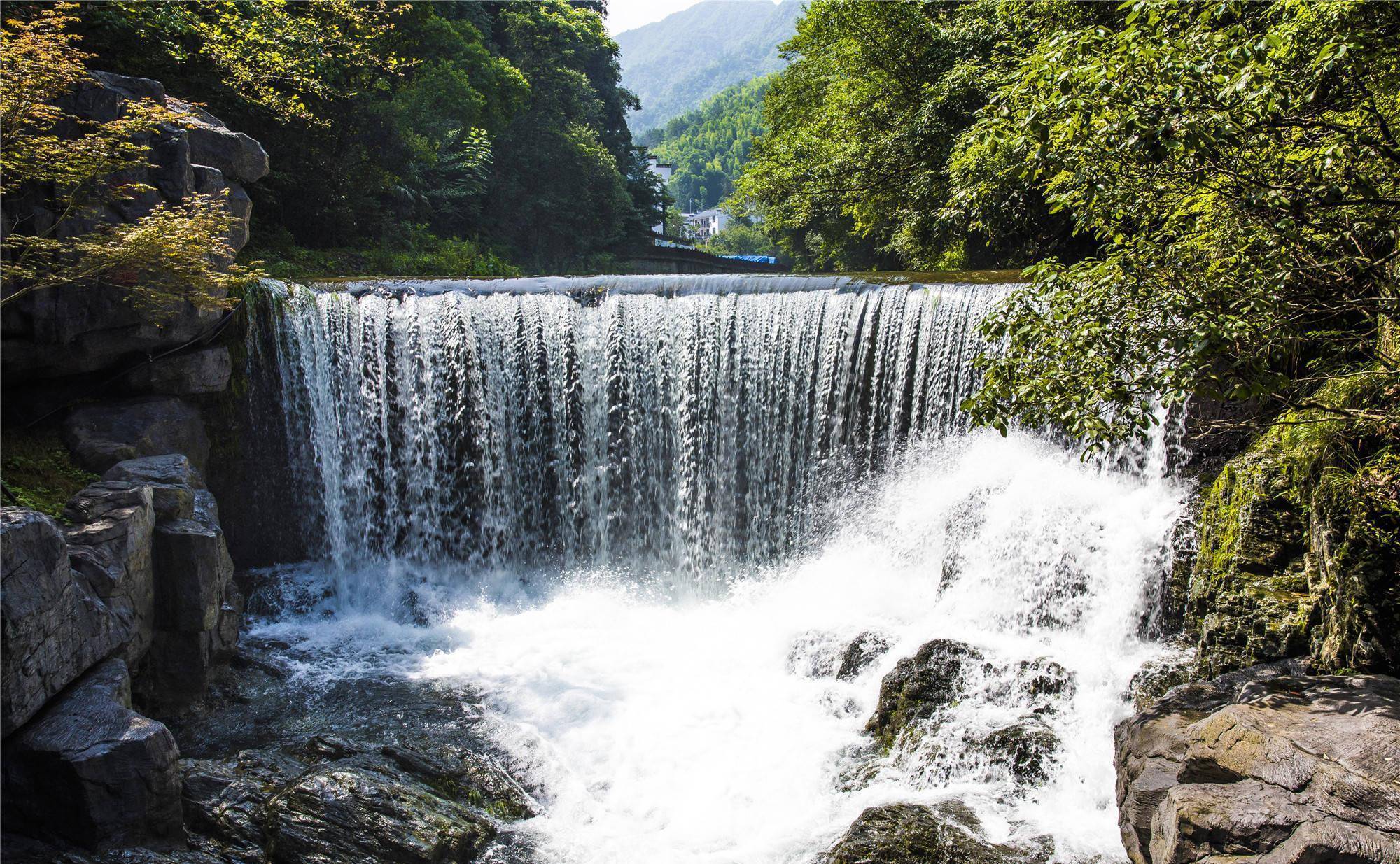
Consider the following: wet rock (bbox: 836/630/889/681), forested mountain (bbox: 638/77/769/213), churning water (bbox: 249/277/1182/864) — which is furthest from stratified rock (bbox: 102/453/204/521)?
forested mountain (bbox: 638/77/769/213)

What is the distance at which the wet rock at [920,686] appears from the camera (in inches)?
294

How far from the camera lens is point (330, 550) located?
11.5 metres

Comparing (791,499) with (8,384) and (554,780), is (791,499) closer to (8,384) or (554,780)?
(554,780)

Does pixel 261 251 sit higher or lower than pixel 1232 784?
higher

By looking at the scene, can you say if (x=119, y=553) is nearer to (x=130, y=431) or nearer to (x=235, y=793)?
(x=235, y=793)

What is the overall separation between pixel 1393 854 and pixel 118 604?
8524mm

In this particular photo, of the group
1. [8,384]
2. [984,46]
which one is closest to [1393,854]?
[8,384]

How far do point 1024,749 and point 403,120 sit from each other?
2191 centimetres

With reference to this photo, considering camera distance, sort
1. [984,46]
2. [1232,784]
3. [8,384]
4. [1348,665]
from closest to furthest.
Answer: [1232,784]
[1348,665]
[8,384]
[984,46]

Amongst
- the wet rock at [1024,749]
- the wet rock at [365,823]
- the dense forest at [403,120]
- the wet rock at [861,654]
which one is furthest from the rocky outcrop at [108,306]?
the wet rock at [1024,749]

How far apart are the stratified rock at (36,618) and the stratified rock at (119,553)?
477 millimetres

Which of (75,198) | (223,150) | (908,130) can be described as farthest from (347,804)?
(908,130)

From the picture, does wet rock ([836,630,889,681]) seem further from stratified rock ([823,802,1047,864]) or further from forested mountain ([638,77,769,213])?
forested mountain ([638,77,769,213])

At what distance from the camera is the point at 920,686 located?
24.9 feet
